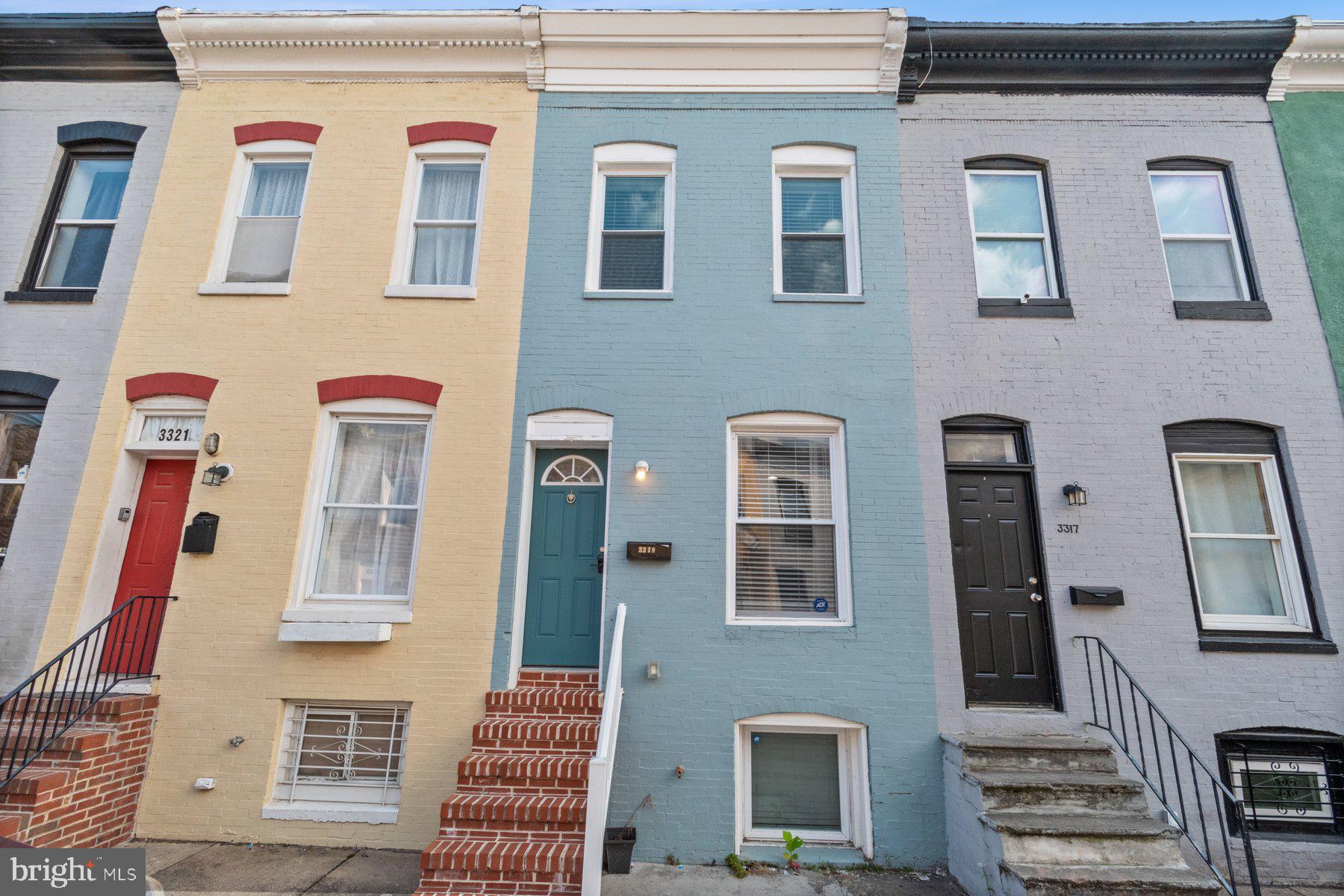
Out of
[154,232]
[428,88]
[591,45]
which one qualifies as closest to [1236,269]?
[591,45]

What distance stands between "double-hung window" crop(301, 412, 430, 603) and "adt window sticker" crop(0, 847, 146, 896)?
Answer: 7.22ft

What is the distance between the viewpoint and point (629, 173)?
6777mm

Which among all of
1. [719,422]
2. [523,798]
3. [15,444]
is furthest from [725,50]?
[15,444]

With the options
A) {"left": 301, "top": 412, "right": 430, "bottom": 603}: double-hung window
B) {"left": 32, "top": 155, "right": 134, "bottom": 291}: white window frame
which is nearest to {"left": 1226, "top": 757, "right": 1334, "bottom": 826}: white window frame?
{"left": 301, "top": 412, "right": 430, "bottom": 603}: double-hung window

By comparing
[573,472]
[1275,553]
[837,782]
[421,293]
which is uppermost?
[421,293]

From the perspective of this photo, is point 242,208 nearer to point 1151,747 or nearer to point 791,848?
point 791,848

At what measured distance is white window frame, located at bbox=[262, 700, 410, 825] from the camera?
5109 millimetres

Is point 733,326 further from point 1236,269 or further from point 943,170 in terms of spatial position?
point 1236,269

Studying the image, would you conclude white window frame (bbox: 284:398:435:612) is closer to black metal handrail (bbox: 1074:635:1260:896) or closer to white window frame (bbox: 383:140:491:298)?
white window frame (bbox: 383:140:491:298)

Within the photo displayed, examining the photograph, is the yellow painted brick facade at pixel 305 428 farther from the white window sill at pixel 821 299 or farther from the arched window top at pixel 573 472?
the white window sill at pixel 821 299

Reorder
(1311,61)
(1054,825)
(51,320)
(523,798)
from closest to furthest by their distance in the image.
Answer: (1054,825)
(523,798)
(51,320)
(1311,61)

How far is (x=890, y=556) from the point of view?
18.2 feet

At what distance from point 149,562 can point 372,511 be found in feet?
6.92

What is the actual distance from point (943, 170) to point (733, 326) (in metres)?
2.78
